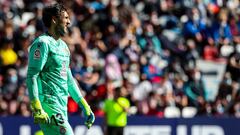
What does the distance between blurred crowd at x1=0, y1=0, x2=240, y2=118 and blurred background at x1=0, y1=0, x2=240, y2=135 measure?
0.02m

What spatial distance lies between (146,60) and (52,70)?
11.2 meters

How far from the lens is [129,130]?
16.9 meters

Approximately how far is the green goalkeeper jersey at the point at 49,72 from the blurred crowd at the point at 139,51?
862 centimetres

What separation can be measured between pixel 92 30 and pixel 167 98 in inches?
101

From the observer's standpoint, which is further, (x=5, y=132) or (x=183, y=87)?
(x=183, y=87)

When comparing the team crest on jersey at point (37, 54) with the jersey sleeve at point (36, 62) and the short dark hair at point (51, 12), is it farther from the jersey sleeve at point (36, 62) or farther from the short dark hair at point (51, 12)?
the short dark hair at point (51, 12)

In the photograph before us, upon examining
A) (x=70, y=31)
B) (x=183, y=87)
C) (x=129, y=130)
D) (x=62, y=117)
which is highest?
(x=70, y=31)

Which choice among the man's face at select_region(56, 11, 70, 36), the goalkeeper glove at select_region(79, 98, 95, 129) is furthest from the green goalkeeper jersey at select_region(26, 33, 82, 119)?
the goalkeeper glove at select_region(79, 98, 95, 129)

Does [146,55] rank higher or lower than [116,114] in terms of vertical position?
higher

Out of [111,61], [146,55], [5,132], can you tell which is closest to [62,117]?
[5,132]

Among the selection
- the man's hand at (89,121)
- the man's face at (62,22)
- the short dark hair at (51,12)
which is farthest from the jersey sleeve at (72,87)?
the short dark hair at (51,12)

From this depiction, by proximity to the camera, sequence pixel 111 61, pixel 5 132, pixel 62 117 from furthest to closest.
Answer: pixel 111 61 < pixel 5 132 < pixel 62 117

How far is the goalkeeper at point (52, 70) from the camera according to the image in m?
7.48

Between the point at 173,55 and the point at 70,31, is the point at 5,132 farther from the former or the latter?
the point at 173,55
